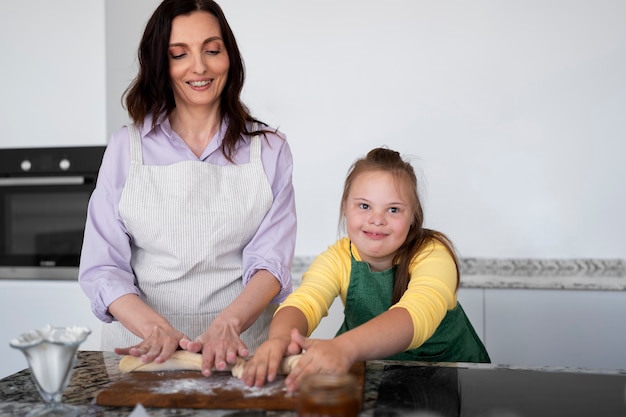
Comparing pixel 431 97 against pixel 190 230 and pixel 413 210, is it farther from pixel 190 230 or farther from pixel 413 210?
pixel 190 230

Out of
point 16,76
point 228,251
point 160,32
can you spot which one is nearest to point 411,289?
point 228,251

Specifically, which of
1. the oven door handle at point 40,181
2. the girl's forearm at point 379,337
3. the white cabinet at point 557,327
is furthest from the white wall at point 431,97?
the girl's forearm at point 379,337

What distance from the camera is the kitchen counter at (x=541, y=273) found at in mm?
2396

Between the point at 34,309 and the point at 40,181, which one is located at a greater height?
the point at 40,181

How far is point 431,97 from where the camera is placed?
114 inches

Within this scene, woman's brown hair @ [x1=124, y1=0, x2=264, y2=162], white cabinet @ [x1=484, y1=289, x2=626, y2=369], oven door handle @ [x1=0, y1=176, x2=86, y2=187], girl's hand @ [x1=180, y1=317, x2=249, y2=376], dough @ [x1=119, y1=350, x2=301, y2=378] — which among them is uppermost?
woman's brown hair @ [x1=124, y1=0, x2=264, y2=162]

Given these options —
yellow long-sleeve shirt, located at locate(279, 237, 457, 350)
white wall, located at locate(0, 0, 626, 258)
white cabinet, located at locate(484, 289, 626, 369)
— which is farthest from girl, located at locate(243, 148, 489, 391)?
white wall, located at locate(0, 0, 626, 258)

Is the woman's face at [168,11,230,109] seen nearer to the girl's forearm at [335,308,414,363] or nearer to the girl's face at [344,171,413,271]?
the girl's face at [344,171,413,271]

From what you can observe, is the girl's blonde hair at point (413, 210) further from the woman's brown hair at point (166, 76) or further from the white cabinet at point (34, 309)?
the white cabinet at point (34, 309)

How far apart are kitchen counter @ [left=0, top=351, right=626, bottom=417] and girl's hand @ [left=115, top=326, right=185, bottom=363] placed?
0.14ft

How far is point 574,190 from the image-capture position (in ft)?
9.16

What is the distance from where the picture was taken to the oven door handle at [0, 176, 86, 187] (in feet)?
9.05

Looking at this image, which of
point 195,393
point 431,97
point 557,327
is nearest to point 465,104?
point 431,97

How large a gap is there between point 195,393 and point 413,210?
26.6 inches
